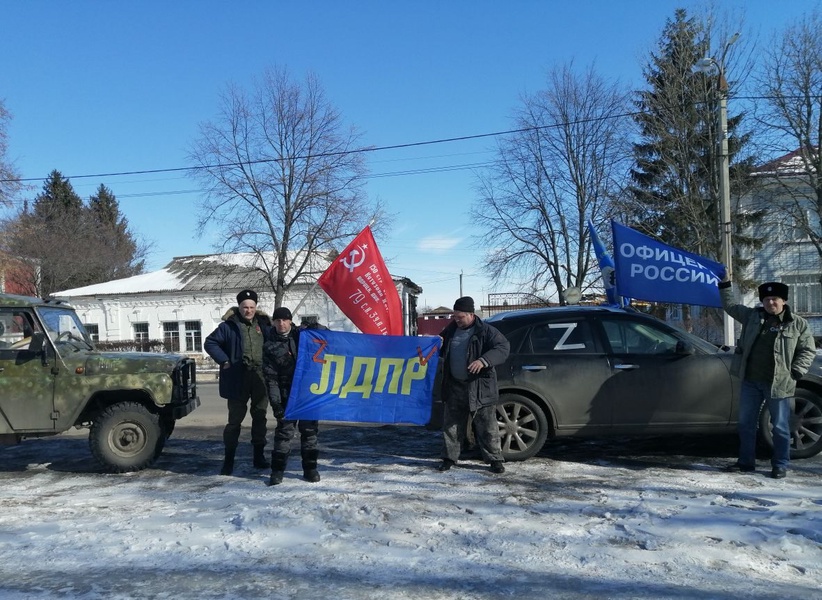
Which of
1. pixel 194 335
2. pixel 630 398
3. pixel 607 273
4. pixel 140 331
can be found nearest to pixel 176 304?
pixel 194 335

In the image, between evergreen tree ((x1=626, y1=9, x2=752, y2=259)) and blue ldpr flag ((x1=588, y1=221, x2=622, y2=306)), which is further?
evergreen tree ((x1=626, y1=9, x2=752, y2=259))

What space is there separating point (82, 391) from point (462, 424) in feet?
12.7

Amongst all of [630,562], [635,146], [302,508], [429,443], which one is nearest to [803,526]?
[630,562]

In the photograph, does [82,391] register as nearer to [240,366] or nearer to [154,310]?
[240,366]

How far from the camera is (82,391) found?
21.6ft

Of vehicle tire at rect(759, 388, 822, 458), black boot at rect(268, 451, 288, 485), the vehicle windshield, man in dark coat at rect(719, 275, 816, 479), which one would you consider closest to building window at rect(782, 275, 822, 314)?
vehicle tire at rect(759, 388, 822, 458)

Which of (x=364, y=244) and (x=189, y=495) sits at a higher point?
(x=364, y=244)

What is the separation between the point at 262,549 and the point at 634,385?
13.1 ft

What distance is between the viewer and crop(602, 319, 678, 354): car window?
6.65 metres

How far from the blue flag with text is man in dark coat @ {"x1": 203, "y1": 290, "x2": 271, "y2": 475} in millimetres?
4217

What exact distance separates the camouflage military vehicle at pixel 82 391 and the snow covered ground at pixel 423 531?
0.37 meters

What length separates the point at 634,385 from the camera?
21.4 ft

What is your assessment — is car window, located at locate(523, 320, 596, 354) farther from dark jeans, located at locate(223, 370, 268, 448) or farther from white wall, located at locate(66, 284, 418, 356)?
white wall, located at locate(66, 284, 418, 356)

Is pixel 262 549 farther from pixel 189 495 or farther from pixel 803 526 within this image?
pixel 803 526
